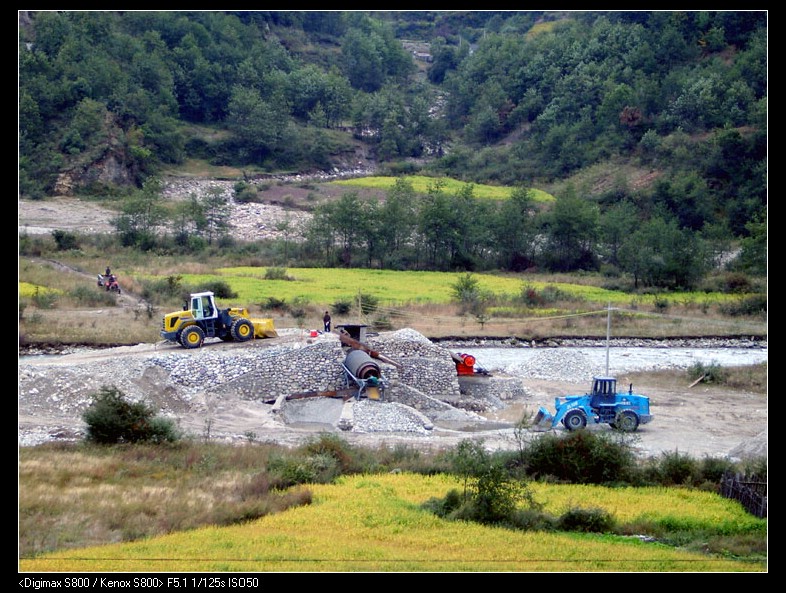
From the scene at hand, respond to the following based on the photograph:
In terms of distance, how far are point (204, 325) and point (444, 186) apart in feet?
187

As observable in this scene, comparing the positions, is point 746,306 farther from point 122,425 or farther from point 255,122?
point 255,122

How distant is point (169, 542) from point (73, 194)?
75847mm

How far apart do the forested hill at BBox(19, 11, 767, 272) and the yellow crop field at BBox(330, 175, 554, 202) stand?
12.0 ft

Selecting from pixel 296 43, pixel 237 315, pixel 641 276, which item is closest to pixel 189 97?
pixel 296 43

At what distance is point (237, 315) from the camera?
3472 centimetres

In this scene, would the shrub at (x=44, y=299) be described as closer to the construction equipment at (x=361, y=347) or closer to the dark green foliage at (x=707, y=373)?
the construction equipment at (x=361, y=347)

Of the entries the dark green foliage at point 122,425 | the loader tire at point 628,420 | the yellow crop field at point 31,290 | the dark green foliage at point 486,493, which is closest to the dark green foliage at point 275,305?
the yellow crop field at point 31,290

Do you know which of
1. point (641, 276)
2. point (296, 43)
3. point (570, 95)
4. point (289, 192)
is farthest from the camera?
point (296, 43)

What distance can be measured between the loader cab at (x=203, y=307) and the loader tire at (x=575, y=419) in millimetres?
13342

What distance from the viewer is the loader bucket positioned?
113 feet

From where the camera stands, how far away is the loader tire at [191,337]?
33281 millimetres

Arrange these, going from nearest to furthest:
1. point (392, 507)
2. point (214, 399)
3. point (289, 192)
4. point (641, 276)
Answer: point (392, 507) → point (214, 399) → point (641, 276) → point (289, 192)

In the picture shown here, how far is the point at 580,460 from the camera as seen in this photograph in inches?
844
